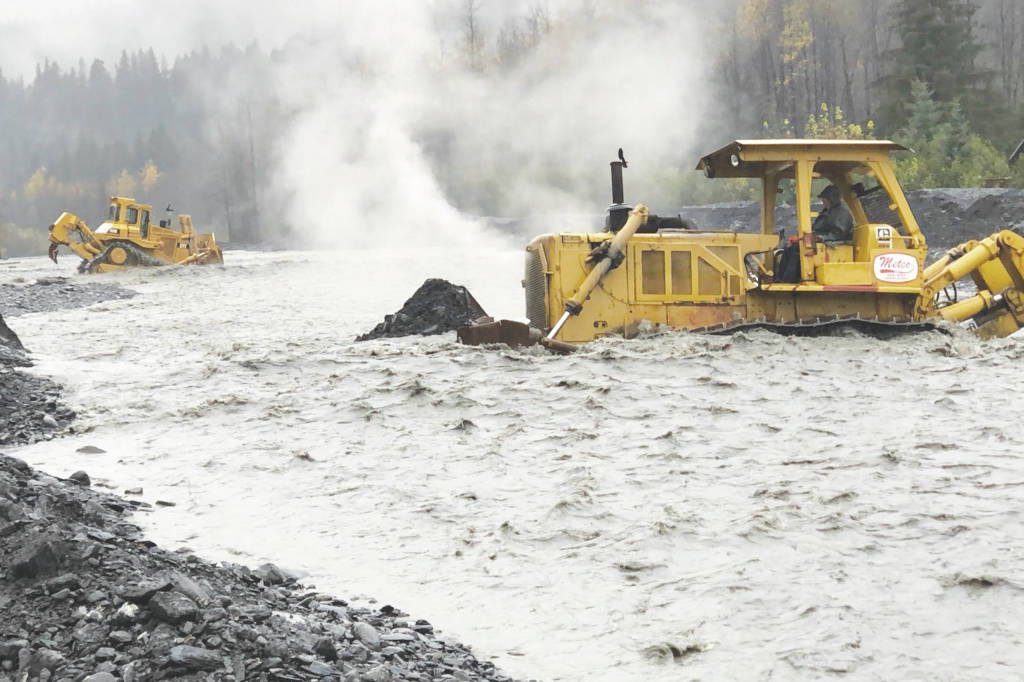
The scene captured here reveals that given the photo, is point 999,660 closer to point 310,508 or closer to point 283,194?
Result: point 310,508

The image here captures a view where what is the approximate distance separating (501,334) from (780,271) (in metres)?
3.44

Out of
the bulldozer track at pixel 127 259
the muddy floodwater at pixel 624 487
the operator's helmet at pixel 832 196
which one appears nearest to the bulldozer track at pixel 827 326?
the muddy floodwater at pixel 624 487

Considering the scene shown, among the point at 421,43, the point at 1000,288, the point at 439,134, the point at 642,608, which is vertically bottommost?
the point at 642,608

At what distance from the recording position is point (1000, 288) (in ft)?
41.9

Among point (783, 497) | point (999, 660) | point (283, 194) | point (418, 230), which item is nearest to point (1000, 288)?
point (783, 497)

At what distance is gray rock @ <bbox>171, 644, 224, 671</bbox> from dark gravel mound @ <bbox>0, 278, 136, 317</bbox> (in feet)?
71.4

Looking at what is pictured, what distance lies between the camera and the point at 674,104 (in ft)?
202

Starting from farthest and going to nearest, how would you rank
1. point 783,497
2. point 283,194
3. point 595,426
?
1. point 283,194
2. point 595,426
3. point 783,497

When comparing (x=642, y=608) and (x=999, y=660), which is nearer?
(x=999, y=660)

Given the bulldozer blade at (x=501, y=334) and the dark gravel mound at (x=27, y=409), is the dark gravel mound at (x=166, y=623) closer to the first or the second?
the dark gravel mound at (x=27, y=409)

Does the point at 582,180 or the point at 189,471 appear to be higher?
the point at 582,180

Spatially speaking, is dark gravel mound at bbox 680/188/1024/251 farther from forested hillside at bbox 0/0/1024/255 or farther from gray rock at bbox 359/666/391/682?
gray rock at bbox 359/666/391/682

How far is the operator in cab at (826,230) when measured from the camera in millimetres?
12453

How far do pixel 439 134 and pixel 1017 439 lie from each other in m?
58.0
